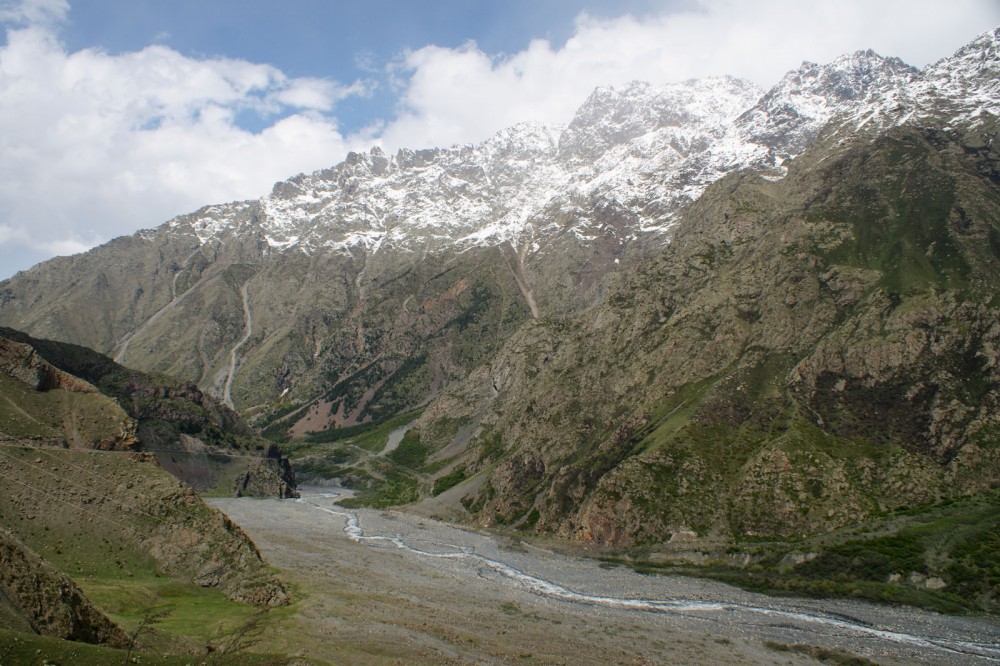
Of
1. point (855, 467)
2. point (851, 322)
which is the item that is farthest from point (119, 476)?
point (851, 322)

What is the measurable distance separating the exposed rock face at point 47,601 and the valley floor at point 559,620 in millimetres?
13488

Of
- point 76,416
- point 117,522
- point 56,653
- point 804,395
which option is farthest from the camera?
point 804,395

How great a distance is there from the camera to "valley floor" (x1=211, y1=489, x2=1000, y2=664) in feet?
180

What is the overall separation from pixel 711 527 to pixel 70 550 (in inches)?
3836

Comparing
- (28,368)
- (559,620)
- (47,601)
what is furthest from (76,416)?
(559,620)

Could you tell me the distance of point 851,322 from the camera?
498 feet

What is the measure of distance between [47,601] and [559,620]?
49.5 metres

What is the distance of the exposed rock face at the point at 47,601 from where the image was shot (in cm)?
3450

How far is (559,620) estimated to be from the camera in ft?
232

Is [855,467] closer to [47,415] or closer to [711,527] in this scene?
[711,527]

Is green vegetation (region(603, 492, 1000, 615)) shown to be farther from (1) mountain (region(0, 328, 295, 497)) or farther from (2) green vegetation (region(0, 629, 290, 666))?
(1) mountain (region(0, 328, 295, 497))

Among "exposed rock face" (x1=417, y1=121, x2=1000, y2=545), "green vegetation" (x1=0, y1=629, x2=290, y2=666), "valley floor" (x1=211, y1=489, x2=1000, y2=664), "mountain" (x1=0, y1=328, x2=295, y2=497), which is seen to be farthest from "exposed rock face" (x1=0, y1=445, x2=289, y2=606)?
"exposed rock face" (x1=417, y1=121, x2=1000, y2=545)

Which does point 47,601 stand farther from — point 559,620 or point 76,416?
point 76,416

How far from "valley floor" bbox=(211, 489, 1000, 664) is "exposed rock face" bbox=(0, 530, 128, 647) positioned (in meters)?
13.5
